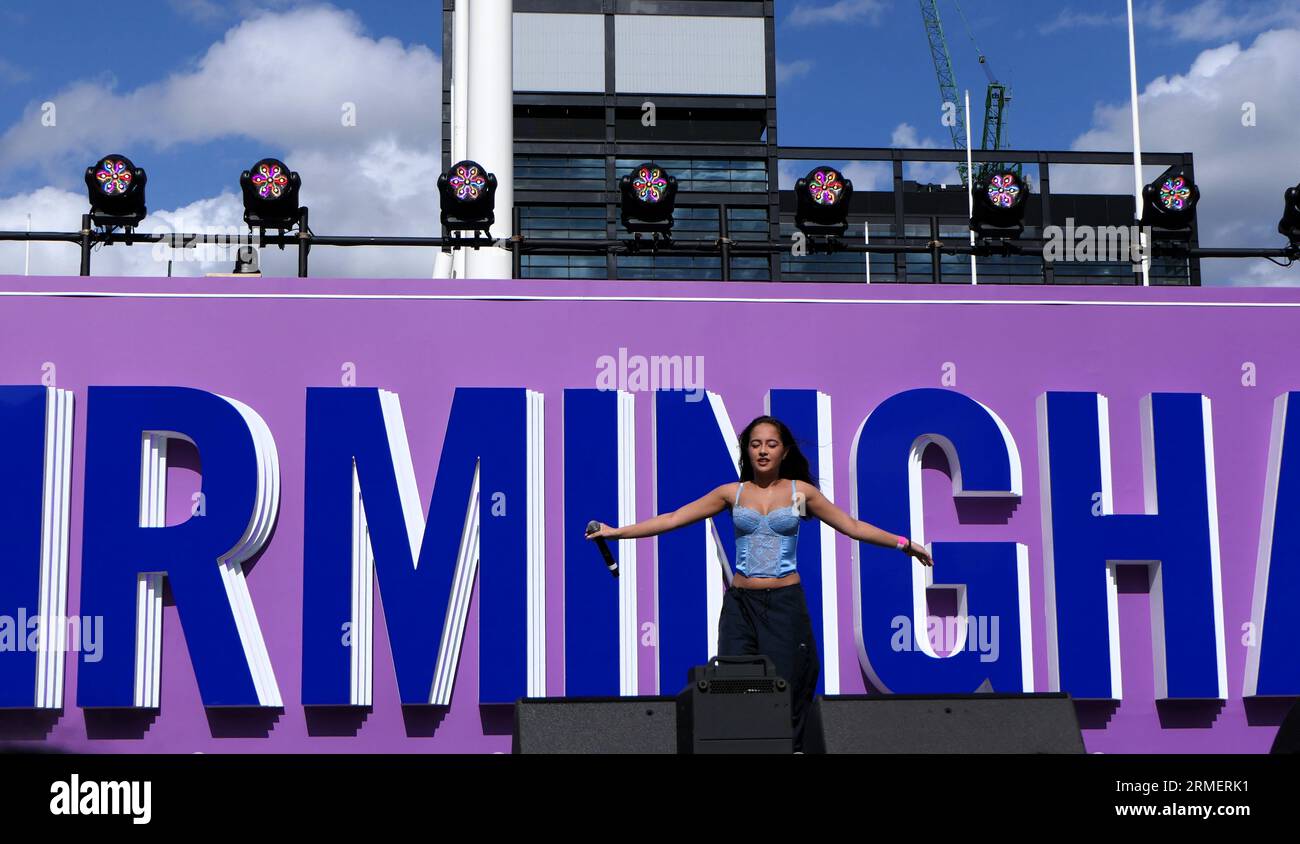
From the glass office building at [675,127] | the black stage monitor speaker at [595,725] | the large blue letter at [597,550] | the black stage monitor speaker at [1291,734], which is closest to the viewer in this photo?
the black stage monitor speaker at [1291,734]

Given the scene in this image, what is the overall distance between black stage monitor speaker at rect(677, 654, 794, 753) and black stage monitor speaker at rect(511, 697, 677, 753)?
0.97ft

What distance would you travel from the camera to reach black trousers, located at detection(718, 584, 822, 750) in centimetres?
529

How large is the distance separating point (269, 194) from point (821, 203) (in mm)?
3570

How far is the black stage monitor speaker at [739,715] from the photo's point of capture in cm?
420

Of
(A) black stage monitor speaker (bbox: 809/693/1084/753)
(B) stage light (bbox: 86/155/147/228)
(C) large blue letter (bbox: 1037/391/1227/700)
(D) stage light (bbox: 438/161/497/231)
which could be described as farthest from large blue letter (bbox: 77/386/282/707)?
(C) large blue letter (bbox: 1037/391/1227/700)

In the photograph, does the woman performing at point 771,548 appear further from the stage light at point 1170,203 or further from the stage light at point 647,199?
the stage light at point 1170,203

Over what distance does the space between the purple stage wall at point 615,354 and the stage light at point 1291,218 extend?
0.70 metres

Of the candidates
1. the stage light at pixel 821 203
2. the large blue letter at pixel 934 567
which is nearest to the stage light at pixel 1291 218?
the large blue letter at pixel 934 567

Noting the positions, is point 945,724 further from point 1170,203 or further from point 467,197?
point 1170,203

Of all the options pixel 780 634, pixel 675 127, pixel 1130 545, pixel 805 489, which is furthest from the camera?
pixel 675 127

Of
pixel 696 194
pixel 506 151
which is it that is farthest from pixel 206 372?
pixel 696 194

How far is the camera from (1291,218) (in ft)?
29.4

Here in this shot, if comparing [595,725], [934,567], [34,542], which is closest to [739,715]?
[595,725]

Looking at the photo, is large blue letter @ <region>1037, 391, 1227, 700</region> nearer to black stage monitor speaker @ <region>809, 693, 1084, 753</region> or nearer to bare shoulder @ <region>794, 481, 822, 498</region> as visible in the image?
bare shoulder @ <region>794, 481, 822, 498</region>
